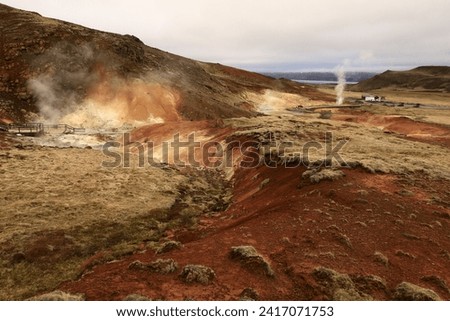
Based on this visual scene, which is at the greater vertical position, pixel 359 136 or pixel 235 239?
pixel 359 136

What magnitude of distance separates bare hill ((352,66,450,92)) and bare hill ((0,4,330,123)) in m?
126

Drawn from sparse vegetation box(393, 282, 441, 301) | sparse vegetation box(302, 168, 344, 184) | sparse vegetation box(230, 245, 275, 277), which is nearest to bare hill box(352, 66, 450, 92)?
sparse vegetation box(302, 168, 344, 184)

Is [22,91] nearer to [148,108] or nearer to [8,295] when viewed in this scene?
[148,108]

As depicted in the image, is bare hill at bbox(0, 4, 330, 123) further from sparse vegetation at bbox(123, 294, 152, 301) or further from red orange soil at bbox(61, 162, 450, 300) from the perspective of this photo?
sparse vegetation at bbox(123, 294, 152, 301)

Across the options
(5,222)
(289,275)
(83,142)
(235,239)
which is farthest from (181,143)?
(289,275)

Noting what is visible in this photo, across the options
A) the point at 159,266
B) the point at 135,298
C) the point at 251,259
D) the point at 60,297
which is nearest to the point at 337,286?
the point at 251,259

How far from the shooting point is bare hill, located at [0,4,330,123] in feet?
150

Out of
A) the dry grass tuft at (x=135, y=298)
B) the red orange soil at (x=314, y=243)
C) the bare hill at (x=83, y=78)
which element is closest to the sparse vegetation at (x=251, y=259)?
the red orange soil at (x=314, y=243)

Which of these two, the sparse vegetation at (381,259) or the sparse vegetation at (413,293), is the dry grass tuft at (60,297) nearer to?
the sparse vegetation at (413,293)

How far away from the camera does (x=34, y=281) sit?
12133mm

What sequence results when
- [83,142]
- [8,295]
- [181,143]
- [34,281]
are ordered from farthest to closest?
[83,142]
[181,143]
[34,281]
[8,295]

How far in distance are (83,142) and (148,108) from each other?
44.1 ft

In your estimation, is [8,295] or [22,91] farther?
[22,91]

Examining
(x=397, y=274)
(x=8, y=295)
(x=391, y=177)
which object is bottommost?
(x=8, y=295)
